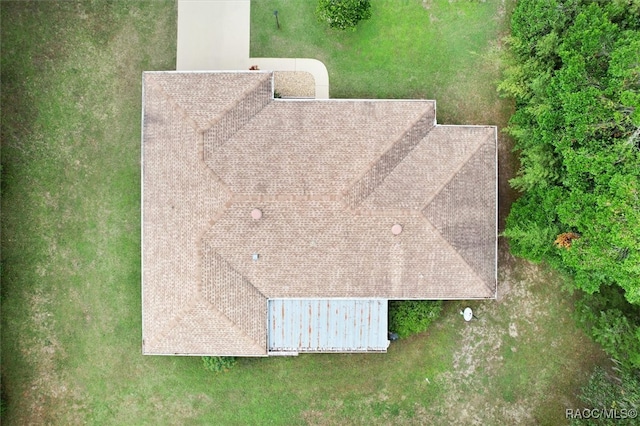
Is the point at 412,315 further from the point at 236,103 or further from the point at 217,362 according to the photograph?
the point at 236,103

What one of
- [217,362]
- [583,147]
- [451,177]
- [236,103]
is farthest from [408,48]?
[217,362]

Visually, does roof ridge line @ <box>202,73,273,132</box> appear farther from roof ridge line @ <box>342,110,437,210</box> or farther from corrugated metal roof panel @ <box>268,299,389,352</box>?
corrugated metal roof panel @ <box>268,299,389,352</box>

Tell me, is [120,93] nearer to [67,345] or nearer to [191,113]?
[191,113]

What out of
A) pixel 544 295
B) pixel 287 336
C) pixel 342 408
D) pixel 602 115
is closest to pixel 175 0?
pixel 287 336

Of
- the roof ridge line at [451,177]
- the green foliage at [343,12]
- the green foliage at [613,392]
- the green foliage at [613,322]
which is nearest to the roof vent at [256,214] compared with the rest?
the roof ridge line at [451,177]

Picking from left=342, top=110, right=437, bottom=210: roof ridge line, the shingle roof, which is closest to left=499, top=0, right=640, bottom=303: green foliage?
the shingle roof

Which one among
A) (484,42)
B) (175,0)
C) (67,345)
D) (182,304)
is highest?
(175,0)

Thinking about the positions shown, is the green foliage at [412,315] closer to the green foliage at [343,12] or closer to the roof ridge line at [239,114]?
the roof ridge line at [239,114]
